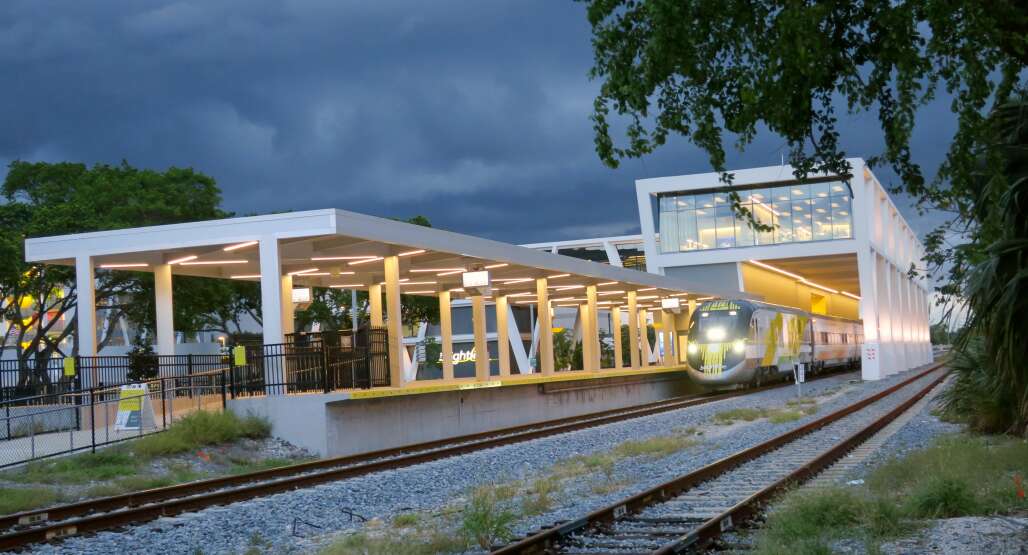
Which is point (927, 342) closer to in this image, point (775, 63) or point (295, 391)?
point (295, 391)

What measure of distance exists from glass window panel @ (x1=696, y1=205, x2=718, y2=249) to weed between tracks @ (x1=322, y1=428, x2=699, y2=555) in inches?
1735

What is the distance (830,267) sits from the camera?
69312 millimetres

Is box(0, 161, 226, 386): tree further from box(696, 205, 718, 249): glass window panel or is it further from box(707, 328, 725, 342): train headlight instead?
box(696, 205, 718, 249): glass window panel

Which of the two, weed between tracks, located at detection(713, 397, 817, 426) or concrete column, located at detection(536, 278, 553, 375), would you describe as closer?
weed between tracks, located at detection(713, 397, 817, 426)

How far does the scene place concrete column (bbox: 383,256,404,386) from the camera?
25.4 meters

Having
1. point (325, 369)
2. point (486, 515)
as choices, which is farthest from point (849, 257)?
point (486, 515)

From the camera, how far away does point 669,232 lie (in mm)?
63125

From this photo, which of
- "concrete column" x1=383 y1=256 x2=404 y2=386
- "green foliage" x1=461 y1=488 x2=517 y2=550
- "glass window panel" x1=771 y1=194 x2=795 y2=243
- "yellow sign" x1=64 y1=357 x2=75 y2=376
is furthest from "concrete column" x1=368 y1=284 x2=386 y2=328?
"glass window panel" x1=771 y1=194 x2=795 y2=243

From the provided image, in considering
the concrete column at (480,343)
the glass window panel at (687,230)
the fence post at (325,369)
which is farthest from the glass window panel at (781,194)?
the fence post at (325,369)

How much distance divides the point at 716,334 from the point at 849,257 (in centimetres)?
2487

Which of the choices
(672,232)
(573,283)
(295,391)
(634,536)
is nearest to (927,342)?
(672,232)

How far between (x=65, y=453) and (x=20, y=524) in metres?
7.16

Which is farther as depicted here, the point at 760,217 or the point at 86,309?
the point at 760,217

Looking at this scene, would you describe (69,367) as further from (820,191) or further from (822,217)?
(822,217)
